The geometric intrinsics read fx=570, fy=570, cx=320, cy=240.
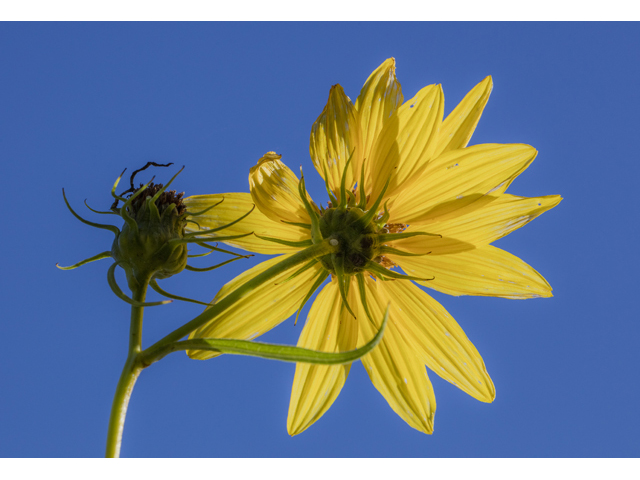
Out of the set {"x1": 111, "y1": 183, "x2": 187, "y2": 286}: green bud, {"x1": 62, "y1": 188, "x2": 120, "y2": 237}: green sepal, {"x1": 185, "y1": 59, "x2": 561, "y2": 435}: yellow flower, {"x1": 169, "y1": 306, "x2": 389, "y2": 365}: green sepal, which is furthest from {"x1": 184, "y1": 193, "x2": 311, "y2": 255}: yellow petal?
{"x1": 169, "y1": 306, "x2": 389, "y2": 365}: green sepal

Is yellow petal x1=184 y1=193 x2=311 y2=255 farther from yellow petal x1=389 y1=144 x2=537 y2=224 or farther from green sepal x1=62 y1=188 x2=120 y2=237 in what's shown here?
yellow petal x1=389 y1=144 x2=537 y2=224

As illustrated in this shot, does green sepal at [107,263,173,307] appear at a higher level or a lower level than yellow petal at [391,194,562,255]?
lower

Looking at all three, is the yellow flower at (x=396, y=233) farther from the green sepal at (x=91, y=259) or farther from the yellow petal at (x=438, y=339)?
the green sepal at (x=91, y=259)

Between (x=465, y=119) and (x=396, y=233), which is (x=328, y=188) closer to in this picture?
(x=396, y=233)

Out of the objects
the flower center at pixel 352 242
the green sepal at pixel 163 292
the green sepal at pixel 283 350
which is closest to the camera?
the green sepal at pixel 283 350

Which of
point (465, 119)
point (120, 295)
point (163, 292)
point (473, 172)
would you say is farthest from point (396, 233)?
point (120, 295)

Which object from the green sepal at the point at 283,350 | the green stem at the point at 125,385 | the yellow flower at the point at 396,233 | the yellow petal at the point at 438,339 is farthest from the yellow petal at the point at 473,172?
the green stem at the point at 125,385

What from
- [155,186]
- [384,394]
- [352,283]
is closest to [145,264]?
[155,186]

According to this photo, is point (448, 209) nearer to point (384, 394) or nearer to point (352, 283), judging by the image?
point (352, 283)

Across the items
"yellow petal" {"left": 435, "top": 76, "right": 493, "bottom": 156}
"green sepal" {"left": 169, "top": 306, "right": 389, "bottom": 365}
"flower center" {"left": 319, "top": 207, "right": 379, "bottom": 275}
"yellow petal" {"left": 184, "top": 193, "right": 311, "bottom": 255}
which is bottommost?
"green sepal" {"left": 169, "top": 306, "right": 389, "bottom": 365}
